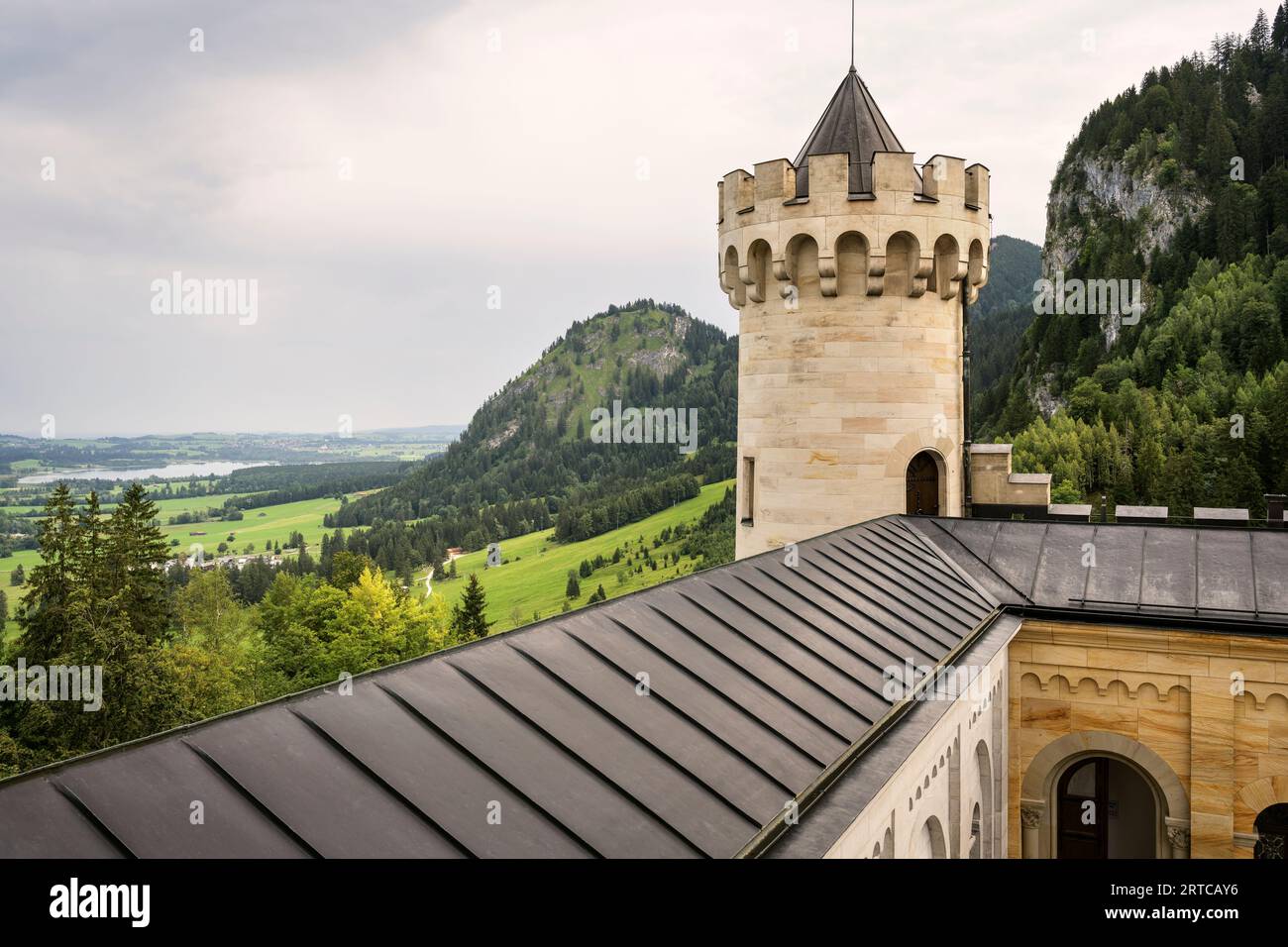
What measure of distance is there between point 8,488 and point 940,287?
16588 cm

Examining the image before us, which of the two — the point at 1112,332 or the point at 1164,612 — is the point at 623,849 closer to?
the point at 1164,612

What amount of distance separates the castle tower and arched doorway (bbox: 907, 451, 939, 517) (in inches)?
1.3

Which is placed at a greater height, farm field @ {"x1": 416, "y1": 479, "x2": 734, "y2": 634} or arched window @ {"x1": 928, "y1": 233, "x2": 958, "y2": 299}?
arched window @ {"x1": 928, "y1": 233, "x2": 958, "y2": 299}

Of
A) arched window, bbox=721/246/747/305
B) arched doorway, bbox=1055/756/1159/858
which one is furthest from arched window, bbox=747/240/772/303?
arched doorway, bbox=1055/756/1159/858

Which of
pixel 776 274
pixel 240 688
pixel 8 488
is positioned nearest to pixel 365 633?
pixel 240 688

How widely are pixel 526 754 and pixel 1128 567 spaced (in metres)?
12.0

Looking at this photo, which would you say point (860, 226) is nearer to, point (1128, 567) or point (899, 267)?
point (899, 267)

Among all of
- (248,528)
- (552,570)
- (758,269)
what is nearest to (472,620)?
(758,269)

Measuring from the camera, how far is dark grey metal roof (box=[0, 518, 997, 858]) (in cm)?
404

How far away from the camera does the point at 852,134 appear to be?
55.4 feet

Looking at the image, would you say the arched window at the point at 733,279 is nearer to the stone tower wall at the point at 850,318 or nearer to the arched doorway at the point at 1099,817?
the stone tower wall at the point at 850,318

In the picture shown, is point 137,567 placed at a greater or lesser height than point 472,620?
greater

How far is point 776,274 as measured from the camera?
1602 cm

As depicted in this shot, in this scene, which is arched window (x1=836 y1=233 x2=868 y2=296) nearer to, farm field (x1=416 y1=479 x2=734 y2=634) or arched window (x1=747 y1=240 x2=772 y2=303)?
arched window (x1=747 y1=240 x2=772 y2=303)
